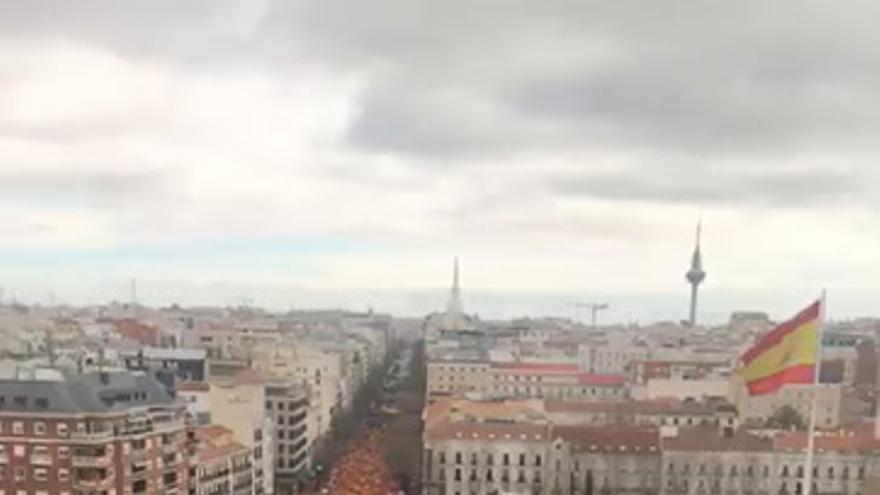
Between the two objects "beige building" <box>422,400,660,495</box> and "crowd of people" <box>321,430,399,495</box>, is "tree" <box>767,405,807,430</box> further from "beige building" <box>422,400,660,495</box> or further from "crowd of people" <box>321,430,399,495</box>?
"crowd of people" <box>321,430,399,495</box>

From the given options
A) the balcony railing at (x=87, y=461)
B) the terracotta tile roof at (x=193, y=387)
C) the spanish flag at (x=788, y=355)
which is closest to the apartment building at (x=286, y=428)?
the terracotta tile roof at (x=193, y=387)

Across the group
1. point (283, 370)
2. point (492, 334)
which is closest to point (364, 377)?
point (283, 370)

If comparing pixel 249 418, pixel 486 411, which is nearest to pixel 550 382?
pixel 486 411

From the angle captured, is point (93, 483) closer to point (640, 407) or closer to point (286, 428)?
point (286, 428)

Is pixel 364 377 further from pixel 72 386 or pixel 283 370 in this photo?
pixel 72 386

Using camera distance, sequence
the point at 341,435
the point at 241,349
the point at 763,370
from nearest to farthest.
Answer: the point at 763,370 < the point at 341,435 < the point at 241,349

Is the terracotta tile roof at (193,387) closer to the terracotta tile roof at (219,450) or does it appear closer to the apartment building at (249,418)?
the apartment building at (249,418)
